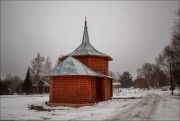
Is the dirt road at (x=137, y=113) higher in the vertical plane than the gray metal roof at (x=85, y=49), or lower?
lower

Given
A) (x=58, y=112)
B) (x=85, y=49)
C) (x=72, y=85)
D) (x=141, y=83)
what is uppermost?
(x=85, y=49)

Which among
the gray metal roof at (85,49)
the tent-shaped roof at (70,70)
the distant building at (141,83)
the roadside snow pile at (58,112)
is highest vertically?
the gray metal roof at (85,49)

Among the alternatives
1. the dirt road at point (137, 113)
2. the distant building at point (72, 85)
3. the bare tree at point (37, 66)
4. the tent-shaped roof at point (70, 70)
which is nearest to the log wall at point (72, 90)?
the distant building at point (72, 85)

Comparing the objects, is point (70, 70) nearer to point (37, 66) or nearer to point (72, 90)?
point (72, 90)

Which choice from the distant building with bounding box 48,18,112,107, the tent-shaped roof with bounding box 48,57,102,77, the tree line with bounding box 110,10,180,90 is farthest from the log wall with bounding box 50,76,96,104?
the tree line with bounding box 110,10,180,90

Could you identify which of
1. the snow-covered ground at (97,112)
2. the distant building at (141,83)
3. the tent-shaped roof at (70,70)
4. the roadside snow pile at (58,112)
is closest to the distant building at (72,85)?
the tent-shaped roof at (70,70)

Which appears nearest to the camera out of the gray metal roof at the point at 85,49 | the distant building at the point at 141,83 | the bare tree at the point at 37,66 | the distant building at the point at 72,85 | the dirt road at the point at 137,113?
the dirt road at the point at 137,113

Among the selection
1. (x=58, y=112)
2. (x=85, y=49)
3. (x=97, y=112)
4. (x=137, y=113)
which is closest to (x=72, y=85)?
(x=58, y=112)

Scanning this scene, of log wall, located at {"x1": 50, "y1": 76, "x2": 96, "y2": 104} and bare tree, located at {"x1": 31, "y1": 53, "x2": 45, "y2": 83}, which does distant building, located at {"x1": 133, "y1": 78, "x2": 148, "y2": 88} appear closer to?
bare tree, located at {"x1": 31, "y1": 53, "x2": 45, "y2": 83}

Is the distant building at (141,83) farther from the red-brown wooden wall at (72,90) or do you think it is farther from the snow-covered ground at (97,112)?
the red-brown wooden wall at (72,90)

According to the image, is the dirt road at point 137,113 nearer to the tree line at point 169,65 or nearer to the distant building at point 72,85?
the distant building at point 72,85

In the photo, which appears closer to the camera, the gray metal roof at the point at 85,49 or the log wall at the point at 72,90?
the log wall at the point at 72,90

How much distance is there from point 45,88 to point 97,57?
41051 millimetres

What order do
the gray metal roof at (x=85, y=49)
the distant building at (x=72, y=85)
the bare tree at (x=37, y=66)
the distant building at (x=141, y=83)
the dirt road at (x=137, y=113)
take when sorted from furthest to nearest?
1. the distant building at (x=141, y=83)
2. the bare tree at (x=37, y=66)
3. the gray metal roof at (x=85, y=49)
4. the distant building at (x=72, y=85)
5. the dirt road at (x=137, y=113)
